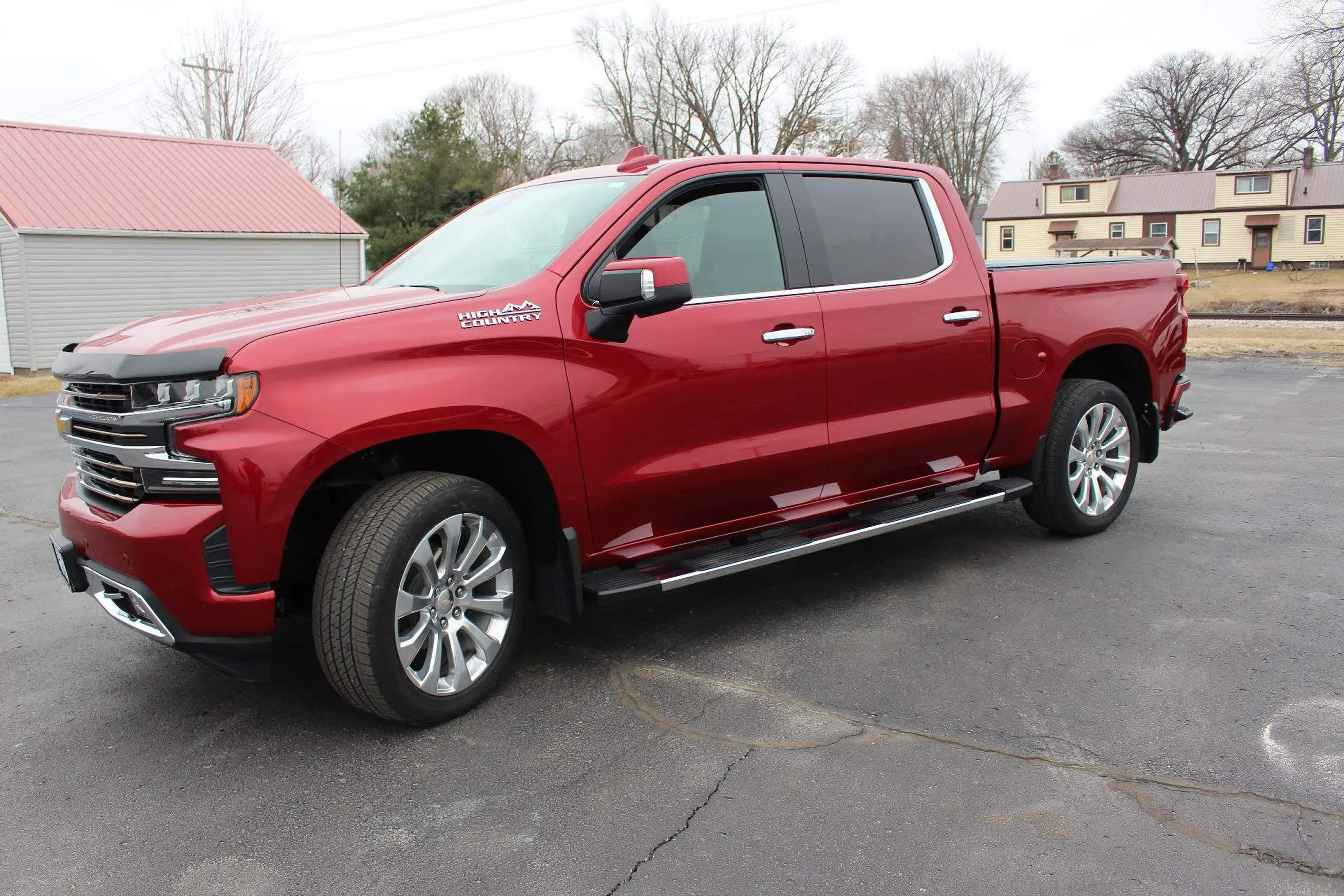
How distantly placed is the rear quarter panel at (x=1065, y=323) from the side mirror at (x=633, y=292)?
2138 mm

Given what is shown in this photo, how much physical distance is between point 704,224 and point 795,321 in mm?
548

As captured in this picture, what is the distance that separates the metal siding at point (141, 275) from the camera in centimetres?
2403

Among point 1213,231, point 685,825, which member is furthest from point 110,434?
point 1213,231

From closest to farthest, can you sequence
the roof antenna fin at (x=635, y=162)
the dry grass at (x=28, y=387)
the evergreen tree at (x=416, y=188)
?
the roof antenna fin at (x=635, y=162) → the dry grass at (x=28, y=387) → the evergreen tree at (x=416, y=188)

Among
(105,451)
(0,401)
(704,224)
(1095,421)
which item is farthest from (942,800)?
(0,401)

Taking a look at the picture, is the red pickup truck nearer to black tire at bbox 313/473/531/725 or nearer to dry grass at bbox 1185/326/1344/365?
black tire at bbox 313/473/531/725

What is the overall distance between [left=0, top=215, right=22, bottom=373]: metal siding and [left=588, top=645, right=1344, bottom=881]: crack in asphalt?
81.3 feet

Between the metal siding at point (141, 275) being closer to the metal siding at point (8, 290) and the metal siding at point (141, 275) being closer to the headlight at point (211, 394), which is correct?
the metal siding at point (8, 290)

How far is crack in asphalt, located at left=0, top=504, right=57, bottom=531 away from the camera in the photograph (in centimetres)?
679

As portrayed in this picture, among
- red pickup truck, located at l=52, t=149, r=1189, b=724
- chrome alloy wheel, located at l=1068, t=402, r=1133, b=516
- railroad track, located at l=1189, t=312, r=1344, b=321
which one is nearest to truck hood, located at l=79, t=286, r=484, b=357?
red pickup truck, located at l=52, t=149, r=1189, b=724

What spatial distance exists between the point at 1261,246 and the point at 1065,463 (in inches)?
2287

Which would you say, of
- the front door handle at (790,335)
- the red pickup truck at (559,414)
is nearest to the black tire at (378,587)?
the red pickup truck at (559,414)

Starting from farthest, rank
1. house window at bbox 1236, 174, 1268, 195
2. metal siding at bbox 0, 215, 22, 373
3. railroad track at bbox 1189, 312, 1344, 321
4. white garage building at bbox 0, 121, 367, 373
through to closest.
→ house window at bbox 1236, 174, 1268, 195 → railroad track at bbox 1189, 312, 1344, 321 → white garage building at bbox 0, 121, 367, 373 → metal siding at bbox 0, 215, 22, 373

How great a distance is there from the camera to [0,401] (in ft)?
53.2
